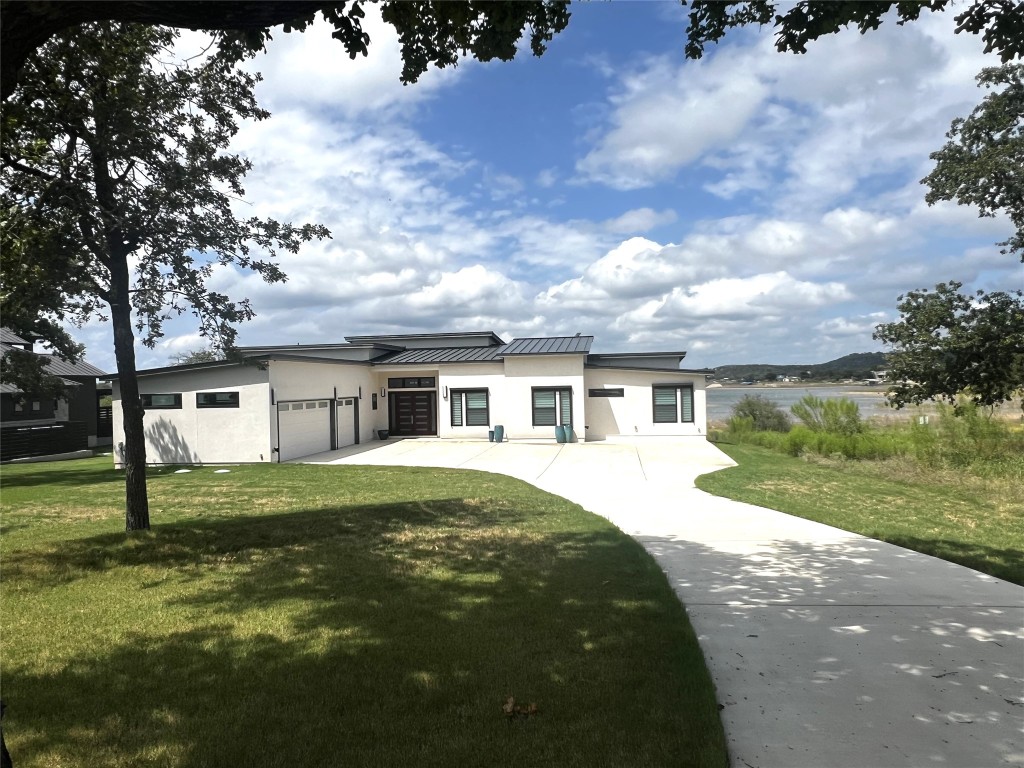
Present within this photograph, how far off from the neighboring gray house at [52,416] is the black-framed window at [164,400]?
11.8 ft

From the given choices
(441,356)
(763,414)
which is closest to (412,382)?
(441,356)

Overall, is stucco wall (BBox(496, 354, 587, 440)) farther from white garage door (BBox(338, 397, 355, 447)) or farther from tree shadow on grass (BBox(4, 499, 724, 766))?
tree shadow on grass (BBox(4, 499, 724, 766))

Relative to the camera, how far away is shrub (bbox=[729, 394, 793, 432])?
29.9 metres

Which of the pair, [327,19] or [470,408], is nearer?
[327,19]

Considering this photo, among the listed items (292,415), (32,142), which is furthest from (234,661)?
(292,415)

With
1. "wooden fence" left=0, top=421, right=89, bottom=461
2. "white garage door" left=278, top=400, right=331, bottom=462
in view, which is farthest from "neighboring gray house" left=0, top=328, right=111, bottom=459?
"white garage door" left=278, top=400, right=331, bottom=462

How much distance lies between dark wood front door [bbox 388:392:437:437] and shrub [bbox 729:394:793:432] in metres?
14.2

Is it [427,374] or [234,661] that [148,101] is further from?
[427,374]

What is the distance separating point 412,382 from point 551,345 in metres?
6.79

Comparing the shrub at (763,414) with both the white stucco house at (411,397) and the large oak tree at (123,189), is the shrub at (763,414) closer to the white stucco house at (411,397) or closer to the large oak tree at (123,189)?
the white stucco house at (411,397)

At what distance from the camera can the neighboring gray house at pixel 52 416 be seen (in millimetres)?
25219

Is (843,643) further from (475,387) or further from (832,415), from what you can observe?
(475,387)

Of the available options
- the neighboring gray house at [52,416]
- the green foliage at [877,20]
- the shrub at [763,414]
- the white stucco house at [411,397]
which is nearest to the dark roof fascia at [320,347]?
the white stucco house at [411,397]

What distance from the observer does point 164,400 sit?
20938mm
